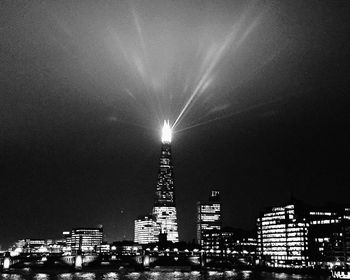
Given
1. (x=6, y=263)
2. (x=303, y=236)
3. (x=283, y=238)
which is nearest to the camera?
(x=6, y=263)

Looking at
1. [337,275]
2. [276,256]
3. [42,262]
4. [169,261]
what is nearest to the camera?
[337,275]

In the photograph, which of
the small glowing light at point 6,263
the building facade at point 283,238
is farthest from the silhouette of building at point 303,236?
the small glowing light at point 6,263

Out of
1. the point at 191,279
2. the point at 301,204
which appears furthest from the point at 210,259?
the point at 191,279

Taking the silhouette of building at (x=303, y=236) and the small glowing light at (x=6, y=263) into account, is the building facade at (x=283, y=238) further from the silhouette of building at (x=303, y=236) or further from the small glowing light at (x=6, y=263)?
the small glowing light at (x=6, y=263)

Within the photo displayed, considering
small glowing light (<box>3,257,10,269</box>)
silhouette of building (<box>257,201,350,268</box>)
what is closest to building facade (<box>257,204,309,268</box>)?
silhouette of building (<box>257,201,350,268</box>)

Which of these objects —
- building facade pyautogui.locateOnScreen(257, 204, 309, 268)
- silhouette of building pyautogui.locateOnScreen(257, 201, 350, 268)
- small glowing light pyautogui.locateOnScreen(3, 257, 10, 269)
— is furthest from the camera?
building facade pyautogui.locateOnScreen(257, 204, 309, 268)

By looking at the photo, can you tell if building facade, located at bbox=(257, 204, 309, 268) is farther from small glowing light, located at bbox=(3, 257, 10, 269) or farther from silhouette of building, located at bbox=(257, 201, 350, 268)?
small glowing light, located at bbox=(3, 257, 10, 269)

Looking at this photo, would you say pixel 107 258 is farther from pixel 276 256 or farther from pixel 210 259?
pixel 276 256

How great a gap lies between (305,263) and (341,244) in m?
16.9

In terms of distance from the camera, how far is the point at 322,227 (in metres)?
153

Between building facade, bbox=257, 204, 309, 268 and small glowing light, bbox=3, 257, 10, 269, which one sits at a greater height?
building facade, bbox=257, 204, 309, 268

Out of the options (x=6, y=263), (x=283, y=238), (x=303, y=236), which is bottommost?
(x=6, y=263)

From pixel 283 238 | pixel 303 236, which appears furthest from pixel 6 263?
pixel 303 236

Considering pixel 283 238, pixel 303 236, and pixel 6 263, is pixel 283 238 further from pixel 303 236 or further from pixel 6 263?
pixel 6 263
